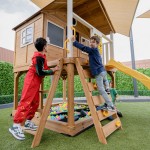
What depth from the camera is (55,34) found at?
5133 millimetres

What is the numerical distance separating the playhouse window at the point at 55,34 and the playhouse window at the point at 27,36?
72 cm

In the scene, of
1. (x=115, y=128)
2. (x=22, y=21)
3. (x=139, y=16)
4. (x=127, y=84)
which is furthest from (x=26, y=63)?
(x=127, y=84)

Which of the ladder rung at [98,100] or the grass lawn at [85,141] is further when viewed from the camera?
the ladder rung at [98,100]

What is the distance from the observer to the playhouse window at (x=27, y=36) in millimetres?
5206

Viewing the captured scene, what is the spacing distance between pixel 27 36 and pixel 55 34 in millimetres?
1086

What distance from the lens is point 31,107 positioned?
9.95ft

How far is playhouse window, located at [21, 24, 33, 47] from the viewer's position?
17.1ft

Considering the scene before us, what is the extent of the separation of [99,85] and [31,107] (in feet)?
4.82

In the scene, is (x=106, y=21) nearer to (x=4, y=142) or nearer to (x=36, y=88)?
(x=36, y=88)

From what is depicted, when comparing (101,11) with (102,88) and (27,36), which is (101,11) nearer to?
(27,36)

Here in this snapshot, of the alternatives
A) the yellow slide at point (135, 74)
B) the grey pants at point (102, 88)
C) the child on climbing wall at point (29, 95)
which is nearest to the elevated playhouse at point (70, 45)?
the yellow slide at point (135, 74)

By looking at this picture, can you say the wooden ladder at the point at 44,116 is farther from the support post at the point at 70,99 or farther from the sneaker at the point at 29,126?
the support post at the point at 70,99

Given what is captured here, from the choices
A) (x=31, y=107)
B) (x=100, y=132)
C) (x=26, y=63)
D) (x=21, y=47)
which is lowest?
(x=100, y=132)

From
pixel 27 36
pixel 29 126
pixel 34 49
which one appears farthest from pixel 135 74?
pixel 27 36
